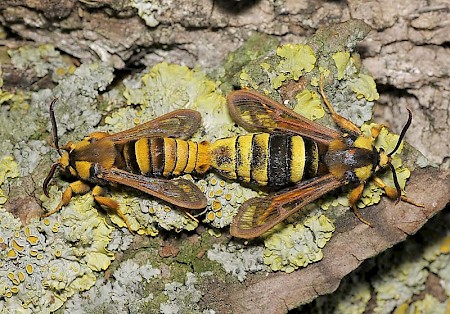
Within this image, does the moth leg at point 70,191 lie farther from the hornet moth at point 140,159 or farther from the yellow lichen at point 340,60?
the yellow lichen at point 340,60

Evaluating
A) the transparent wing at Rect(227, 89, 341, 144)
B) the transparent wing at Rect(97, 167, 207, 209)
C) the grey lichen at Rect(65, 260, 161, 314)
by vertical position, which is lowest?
the grey lichen at Rect(65, 260, 161, 314)

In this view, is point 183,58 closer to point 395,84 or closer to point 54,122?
point 54,122

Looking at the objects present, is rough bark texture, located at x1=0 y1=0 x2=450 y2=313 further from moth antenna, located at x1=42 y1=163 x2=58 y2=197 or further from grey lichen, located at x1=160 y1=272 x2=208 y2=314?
grey lichen, located at x1=160 y1=272 x2=208 y2=314

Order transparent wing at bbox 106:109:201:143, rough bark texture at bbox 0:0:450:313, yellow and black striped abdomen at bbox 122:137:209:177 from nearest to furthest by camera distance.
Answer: yellow and black striped abdomen at bbox 122:137:209:177, transparent wing at bbox 106:109:201:143, rough bark texture at bbox 0:0:450:313

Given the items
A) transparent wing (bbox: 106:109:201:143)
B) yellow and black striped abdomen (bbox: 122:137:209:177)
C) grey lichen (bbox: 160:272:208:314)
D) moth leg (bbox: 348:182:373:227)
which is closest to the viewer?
grey lichen (bbox: 160:272:208:314)

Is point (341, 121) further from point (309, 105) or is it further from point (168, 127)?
point (168, 127)

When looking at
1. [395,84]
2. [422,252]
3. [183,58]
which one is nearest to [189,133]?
[183,58]

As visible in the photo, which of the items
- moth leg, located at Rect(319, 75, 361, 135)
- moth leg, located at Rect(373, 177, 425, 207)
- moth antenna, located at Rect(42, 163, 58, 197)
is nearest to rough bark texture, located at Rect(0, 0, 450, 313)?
moth leg, located at Rect(373, 177, 425, 207)
